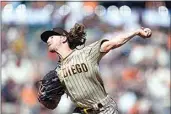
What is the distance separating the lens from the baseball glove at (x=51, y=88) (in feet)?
17.4

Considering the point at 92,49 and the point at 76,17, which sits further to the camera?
the point at 76,17

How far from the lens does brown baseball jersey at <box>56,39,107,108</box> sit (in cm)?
509

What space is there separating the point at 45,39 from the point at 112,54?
4.45 metres

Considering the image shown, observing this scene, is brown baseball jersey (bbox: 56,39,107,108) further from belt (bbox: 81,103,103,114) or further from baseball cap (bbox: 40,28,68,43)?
baseball cap (bbox: 40,28,68,43)

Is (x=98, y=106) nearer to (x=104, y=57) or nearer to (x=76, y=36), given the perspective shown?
(x=76, y=36)

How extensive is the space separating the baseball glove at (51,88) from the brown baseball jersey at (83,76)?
112 mm

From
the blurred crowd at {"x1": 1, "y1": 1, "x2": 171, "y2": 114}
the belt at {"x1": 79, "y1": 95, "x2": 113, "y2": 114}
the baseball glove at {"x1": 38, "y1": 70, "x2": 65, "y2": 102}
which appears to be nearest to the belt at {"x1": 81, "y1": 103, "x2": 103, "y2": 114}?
the belt at {"x1": 79, "y1": 95, "x2": 113, "y2": 114}

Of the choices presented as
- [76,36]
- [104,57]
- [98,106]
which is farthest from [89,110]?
[104,57]

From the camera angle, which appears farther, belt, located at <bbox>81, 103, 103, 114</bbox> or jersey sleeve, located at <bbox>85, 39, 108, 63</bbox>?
belt, located at <bbox>81, 103, 103, 114</bbox>

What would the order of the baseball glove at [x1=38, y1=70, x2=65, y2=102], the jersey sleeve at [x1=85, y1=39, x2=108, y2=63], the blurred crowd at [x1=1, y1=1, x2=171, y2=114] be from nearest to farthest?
1. the jersey sleeve at [x1=85, y1=39, x2=108, y2=63]
2. the baseball glove at [x1=38, y1=70, x2=65, y2=102]
3. the blurred crowd at [x1=1, y1=1, x2=171, y2=114]

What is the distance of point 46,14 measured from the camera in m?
10.1

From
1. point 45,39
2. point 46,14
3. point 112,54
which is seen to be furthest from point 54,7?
point 45,39

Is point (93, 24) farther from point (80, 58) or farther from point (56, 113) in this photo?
point (80, 58)

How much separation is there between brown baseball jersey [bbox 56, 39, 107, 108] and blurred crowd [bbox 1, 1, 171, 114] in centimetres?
416
